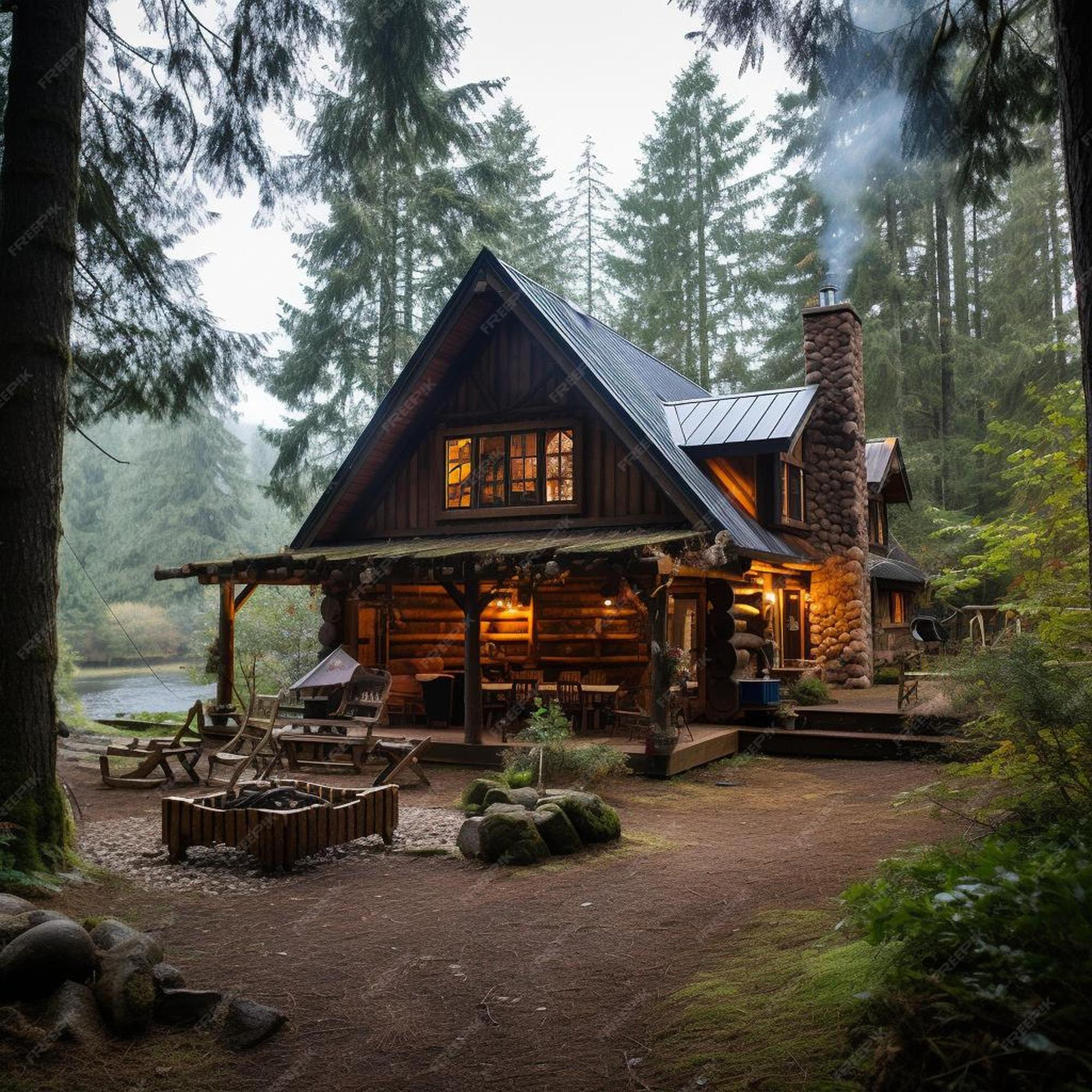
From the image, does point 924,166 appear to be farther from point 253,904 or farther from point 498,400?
point 253,904

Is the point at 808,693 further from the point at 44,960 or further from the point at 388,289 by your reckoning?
the point at 388,289

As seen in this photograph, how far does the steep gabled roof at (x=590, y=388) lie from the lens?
42.4ft

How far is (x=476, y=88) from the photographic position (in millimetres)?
20531

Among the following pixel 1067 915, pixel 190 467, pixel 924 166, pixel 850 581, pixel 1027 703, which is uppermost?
pixel 924 166

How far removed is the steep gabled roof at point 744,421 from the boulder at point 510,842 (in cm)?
872

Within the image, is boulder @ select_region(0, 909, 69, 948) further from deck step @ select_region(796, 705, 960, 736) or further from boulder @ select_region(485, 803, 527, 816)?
deck step @ select_region(796, 705, 960, 736)

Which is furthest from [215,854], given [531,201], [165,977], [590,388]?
[531,201]

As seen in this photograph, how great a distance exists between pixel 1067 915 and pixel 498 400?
43.1 ft

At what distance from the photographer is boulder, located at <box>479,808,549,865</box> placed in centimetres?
729

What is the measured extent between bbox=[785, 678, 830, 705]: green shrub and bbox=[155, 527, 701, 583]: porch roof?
3933 mm

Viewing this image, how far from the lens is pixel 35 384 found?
255 inches

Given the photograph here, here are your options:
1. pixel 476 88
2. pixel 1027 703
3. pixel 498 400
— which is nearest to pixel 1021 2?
pixel 1027 703

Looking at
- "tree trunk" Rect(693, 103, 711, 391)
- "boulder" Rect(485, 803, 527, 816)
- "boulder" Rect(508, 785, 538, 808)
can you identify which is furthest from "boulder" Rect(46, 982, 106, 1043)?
"tree trunk" Rect(693, 103, 711, 391)

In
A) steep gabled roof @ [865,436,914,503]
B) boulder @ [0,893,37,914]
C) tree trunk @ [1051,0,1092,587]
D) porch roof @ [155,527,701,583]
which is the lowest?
boulder @ [0,893,37,914]
